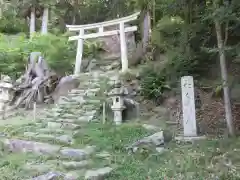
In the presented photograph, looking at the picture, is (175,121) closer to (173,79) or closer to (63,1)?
(173,79)

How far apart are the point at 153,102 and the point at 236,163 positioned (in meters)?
4.24

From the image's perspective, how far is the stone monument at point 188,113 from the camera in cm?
652

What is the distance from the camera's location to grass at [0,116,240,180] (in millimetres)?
4789

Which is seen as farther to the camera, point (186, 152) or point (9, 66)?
point (9, 66)

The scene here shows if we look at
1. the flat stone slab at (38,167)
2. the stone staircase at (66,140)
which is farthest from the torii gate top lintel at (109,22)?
the flat stone slab at (38,167)

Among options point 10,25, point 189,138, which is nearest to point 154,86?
point 189,138

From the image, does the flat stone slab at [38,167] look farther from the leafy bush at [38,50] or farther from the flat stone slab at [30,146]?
the leafy bush at [38,50]

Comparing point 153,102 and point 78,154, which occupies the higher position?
point 153,102

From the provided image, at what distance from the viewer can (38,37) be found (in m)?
15.2

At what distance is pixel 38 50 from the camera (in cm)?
1488

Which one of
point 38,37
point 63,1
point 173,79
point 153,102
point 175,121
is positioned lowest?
point 175,121

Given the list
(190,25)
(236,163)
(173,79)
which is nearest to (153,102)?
(173,79)

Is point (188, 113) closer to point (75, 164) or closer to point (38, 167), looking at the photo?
point (75, 164)

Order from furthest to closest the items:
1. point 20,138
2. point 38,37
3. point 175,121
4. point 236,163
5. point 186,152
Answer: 1. point 38,37
2. point 175,121
3. point 20,138
4. point 186,152
5. point 236,163
